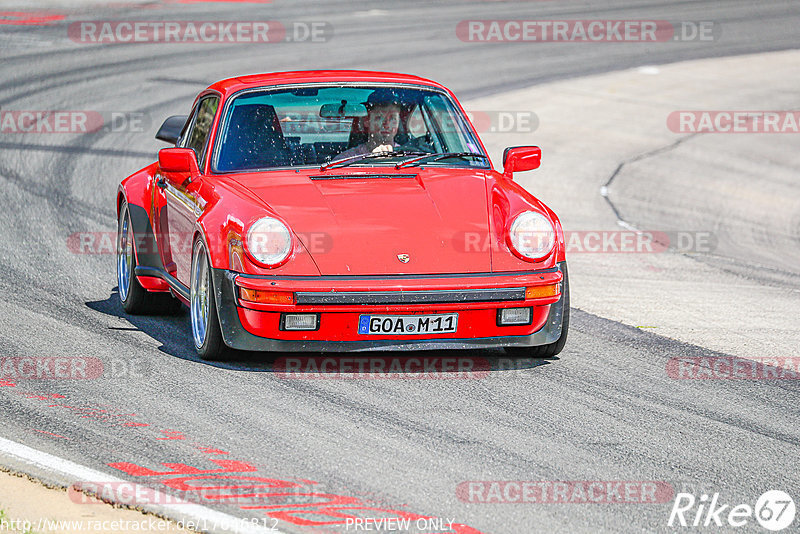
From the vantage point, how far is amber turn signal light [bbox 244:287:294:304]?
647 centimetres

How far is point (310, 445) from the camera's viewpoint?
213 inches

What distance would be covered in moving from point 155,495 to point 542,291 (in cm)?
270

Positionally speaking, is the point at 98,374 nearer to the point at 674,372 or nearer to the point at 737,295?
the point at 674,372

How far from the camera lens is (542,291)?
22.1ft
